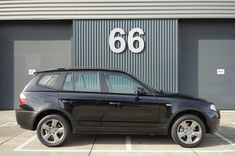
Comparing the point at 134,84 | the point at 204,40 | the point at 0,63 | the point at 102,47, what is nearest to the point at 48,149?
the point at 134,84

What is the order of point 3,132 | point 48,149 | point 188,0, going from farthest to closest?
point 188,0
point 3,132
point 48,149

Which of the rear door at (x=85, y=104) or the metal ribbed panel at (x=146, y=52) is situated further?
the metal ribbed panel at (x=146, y=52)

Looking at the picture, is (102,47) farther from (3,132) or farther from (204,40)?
(3,132)

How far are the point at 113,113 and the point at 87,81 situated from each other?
931 mm

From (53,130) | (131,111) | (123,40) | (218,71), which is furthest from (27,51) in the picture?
(131,111)

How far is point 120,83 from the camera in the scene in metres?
8.34

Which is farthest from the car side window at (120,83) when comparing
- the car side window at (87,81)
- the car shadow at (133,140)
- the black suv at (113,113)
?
the car shadow at (133,140)

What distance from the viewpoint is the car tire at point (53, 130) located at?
8.16 m

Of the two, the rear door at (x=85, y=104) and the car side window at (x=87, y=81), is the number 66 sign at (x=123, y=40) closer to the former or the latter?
the car side window at (x=87, y=81)

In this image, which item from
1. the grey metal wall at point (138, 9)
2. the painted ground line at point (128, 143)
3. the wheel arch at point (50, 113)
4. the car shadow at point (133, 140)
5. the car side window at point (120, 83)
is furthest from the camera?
the grey metal wall at point (138, 9)

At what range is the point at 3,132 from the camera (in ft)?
32.7

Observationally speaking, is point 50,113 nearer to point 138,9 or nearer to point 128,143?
point 128,143

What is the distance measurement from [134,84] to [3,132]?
3977 millimetres

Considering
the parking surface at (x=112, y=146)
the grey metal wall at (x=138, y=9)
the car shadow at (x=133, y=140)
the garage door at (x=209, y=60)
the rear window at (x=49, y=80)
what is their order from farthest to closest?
the garage door at (x=209, y=60)
the grey metal wall at (x=138, y=9)
the car shadow at (x=133, y=140)
the rear window at (x=49, y=80)
the parking surface at (x=112, y=146)
